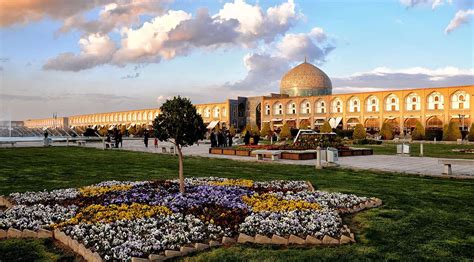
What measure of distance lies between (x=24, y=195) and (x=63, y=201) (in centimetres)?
130

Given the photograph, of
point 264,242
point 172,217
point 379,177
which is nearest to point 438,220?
point 264,242

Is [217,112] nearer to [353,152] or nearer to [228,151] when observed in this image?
[228,151]

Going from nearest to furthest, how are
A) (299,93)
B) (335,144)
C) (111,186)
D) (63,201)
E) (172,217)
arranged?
(172,217) < (63,201) < (111,186) < (335,144) < (299,93)

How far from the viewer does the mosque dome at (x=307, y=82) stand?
223 feet

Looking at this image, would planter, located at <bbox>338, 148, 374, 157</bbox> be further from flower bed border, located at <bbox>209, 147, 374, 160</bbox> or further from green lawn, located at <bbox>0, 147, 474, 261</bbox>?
green lawn, located at <bbox>0, 147, 474, 261</bbox>

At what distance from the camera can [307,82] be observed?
2692 inches

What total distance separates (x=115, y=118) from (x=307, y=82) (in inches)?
2395

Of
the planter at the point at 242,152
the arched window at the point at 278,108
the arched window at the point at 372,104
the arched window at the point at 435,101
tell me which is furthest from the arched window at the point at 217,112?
the planter at the point at 242,152

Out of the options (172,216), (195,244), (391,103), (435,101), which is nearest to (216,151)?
(172,216)

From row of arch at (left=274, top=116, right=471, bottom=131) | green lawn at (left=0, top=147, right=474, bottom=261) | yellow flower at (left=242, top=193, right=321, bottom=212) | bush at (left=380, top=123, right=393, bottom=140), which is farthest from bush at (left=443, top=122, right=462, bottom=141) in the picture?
yellow flower at (left=242, top=193, right=321, bottom=212)

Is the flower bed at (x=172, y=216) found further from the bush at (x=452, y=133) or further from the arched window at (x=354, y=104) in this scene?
the arched window at (x=354, y=104)

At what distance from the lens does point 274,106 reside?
6900 centimetres

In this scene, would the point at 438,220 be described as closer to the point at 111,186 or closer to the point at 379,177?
the point at 379,177

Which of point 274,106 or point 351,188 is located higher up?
point 274,106
